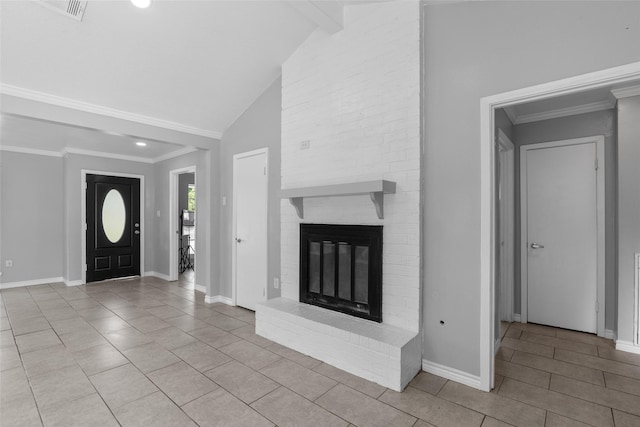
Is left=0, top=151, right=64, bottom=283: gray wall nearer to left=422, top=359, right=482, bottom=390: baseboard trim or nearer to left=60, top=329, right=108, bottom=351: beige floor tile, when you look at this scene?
left=60, top=329, right=108, bottom=351: beige floor tile

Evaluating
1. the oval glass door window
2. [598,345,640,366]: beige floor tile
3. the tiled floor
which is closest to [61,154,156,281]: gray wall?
the oval glass door window

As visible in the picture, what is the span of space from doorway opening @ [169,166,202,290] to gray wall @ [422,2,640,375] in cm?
408

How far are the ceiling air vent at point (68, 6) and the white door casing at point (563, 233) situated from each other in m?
4.68

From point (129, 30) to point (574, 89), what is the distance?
3.56 m

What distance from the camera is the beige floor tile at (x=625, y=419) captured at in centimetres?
192

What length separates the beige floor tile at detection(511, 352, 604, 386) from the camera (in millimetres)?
2469

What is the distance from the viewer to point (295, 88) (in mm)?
3514

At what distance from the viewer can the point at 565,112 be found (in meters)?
3.55

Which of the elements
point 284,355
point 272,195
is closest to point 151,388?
point 284,355

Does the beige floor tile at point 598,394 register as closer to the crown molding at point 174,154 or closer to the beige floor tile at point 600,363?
the beige floor tile at point 600,363

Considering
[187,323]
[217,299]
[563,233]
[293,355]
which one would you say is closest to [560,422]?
[293,355]

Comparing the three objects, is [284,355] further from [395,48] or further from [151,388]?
[395,48]

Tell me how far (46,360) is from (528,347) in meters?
4.44

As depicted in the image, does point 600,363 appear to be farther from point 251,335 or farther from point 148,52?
point 148,52
